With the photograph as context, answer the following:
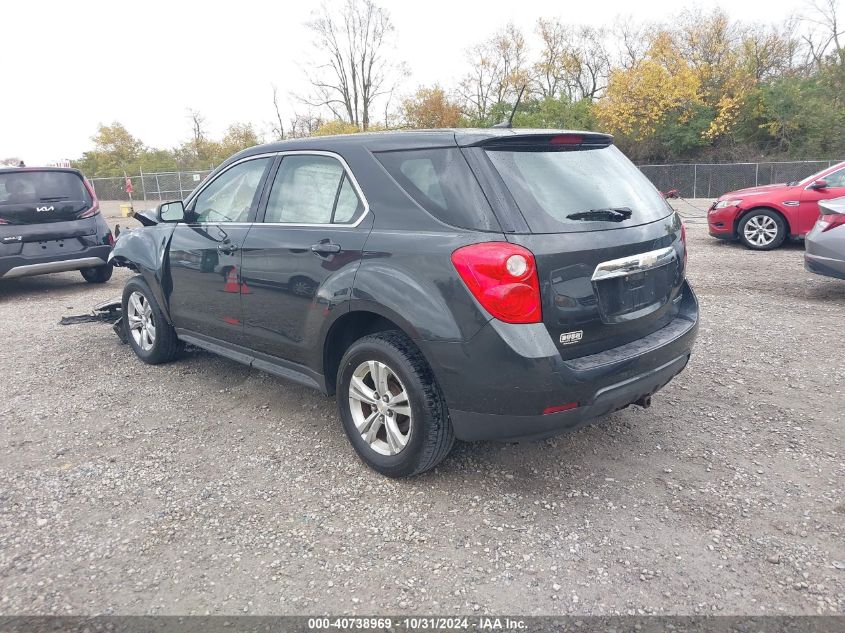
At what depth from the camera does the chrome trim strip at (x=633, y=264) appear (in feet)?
9.69

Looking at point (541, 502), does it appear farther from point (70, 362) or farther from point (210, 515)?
point (70, 362)

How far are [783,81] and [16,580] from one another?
36997mm

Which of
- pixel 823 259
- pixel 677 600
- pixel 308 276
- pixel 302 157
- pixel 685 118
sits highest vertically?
pixel 685 118

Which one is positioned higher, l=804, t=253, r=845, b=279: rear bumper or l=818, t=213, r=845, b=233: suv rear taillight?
l=818, t=213, r=845, b=233: suv rear taillight

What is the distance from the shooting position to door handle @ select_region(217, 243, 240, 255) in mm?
4052

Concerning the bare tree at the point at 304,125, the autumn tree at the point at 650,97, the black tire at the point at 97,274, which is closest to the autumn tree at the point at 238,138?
the bare tree at the point at 304,125

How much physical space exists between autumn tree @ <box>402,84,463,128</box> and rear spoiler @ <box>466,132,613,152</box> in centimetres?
3712

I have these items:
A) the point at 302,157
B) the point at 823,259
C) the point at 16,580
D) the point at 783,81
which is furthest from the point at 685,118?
the point at 16,580

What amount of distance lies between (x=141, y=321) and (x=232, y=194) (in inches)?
70.0

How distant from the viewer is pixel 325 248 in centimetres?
341

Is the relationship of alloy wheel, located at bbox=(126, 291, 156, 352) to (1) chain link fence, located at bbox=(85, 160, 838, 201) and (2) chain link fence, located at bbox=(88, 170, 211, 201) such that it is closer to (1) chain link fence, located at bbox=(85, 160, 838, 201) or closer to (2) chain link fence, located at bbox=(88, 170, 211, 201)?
(1) chain link fence, located at bbox=(85, 160, 838, 201)

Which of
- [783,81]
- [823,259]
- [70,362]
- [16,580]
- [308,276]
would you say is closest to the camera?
[16,580]

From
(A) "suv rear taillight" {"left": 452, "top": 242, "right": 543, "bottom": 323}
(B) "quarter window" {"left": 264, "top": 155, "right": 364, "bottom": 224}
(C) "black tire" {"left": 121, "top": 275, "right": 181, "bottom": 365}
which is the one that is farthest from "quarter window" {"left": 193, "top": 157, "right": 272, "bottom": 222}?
(A) "suv rear taillight" {"left": 452, "top": 242, "right": 543, "bottom": 323}

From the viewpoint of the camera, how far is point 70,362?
18.2ft
